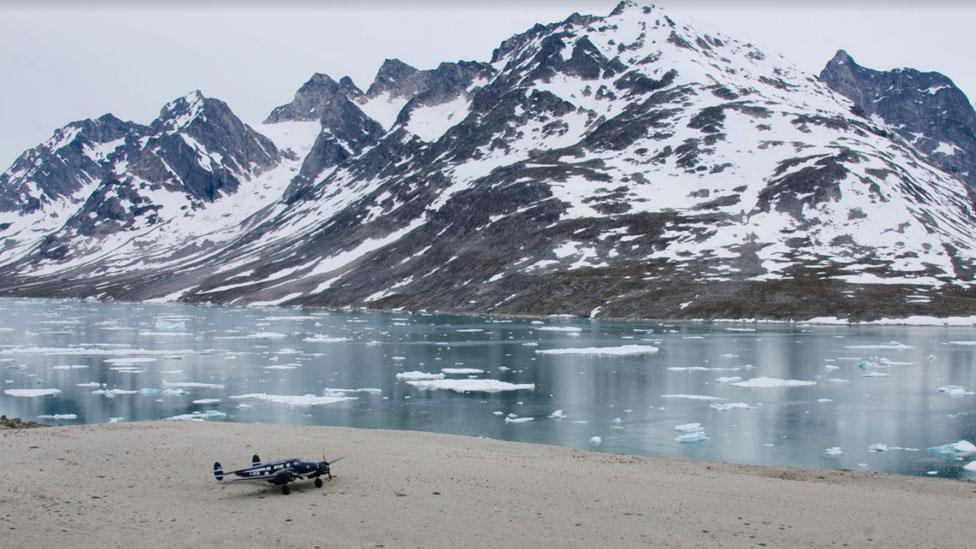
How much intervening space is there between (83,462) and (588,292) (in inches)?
5487

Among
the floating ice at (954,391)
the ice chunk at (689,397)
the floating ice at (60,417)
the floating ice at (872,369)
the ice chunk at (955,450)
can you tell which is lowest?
the floating ice at (60,417)

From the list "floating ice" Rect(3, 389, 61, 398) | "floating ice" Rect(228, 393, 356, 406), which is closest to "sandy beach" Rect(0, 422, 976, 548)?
"floating ice" Rect(228, 393, 356, 406)

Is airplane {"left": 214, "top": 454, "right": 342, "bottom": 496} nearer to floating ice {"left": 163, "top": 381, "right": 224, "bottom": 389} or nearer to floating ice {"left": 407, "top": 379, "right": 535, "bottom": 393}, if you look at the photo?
floating ice {"left": 407, "top": 379, "right": 535, "bottom": 393}

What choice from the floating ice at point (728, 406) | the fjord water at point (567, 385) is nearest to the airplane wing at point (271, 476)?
the fjord water at point (567, 385)

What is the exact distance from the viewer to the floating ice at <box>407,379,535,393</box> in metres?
66.1

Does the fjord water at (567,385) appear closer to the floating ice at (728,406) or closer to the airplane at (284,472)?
the floating ice at (728,406)

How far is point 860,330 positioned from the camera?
12456 cm

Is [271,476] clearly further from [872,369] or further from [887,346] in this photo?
[887,346]

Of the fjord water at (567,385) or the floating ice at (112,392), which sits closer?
the fjord water at (567,385)

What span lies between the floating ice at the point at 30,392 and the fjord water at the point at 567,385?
52 cm

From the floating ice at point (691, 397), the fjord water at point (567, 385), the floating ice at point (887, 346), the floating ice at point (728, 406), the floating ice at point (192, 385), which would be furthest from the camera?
the floating ice at point (887, 346)

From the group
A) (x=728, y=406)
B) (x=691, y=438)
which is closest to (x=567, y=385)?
(x=728, y=406)

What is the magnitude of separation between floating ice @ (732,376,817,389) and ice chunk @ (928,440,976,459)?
23.9 meters

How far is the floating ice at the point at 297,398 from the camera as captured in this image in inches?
2330
